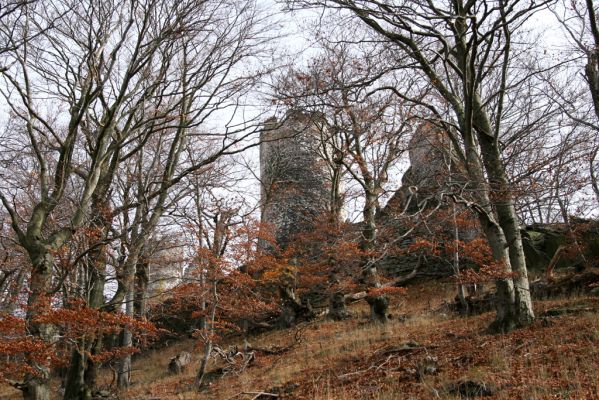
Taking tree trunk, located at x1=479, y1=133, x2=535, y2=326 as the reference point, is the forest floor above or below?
below

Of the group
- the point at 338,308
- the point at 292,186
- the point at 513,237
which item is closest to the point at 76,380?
the point at 513,237

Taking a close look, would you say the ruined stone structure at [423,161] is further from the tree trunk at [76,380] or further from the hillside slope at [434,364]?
the tree trunk at [76,380]

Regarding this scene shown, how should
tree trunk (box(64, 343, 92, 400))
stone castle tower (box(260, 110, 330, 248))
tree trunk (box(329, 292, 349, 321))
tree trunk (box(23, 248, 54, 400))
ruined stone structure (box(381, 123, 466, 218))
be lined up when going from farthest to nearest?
stone castle tower (box(260, 110, 330, 248)) < tree trunk (box(329, 292, 349, 321)) < ruined stone structure (box(381, 123, 466, 218)) < tree trunk (box(64, 343, 92, 400)) < tree trunk (box(23, 248, 54, 400))

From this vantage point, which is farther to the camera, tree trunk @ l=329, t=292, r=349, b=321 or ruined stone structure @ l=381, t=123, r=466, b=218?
tree trunk @ l=329, t=292, r=349, b=321

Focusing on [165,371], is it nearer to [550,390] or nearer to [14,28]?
[14,28]

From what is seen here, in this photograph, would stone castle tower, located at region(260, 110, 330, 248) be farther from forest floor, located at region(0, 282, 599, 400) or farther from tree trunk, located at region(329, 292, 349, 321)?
forest floor, located at region(0, 282, 599, 400)

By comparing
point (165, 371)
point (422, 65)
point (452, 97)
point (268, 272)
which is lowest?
point (165, 371)

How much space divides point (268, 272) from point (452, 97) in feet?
29.5

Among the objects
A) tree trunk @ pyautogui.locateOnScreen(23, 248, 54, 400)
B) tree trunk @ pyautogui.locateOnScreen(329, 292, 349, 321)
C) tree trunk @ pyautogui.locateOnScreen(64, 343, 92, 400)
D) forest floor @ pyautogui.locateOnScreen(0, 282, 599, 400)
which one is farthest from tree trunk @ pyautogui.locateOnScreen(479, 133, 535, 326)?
tree trunk @ pyautogui.locateOnScreen(329, 292, 349, 321)

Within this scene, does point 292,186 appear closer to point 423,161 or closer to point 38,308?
point 423,161

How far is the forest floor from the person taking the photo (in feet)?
16.9

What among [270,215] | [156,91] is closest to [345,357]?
[156,91]

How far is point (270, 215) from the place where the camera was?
20.9m

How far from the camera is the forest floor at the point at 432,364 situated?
5160 millimetres
